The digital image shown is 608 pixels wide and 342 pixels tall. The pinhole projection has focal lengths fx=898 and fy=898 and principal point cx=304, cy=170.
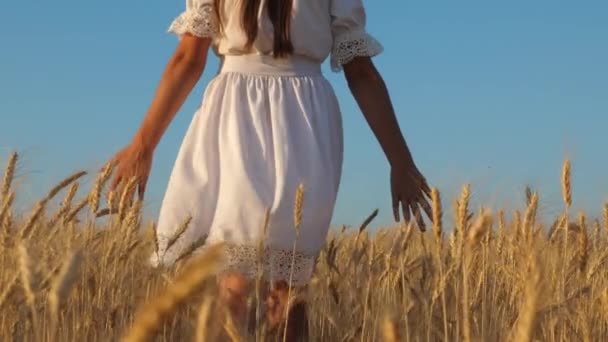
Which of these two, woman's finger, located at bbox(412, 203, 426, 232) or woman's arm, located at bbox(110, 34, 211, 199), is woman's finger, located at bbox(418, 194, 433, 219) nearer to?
woman's finger, located at bbox(412, 203, 426, 232)

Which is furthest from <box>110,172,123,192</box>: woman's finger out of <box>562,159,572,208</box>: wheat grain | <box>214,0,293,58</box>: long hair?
<box>562,159,572,208</box>: wheat grain

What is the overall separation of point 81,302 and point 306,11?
97cm

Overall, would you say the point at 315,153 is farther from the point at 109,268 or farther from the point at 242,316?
the point at 109,268

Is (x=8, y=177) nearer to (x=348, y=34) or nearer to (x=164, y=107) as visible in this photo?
(x=164, y=107)

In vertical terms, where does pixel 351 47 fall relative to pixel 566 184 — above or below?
above

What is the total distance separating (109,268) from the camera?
2.33 meters

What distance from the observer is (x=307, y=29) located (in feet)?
8.00

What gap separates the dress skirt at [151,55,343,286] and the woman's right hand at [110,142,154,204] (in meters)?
0.14

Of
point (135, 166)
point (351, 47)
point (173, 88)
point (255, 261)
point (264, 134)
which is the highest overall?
point (351, 47)

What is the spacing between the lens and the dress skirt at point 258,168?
7.42 feet

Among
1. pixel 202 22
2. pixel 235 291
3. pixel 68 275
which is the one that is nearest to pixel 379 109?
pixel 202 22

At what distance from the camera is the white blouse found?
95.5 inches

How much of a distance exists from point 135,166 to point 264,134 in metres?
0.41

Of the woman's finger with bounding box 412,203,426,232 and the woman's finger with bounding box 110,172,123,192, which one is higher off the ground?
the woman's finger with bounding box 110,172,123,192
